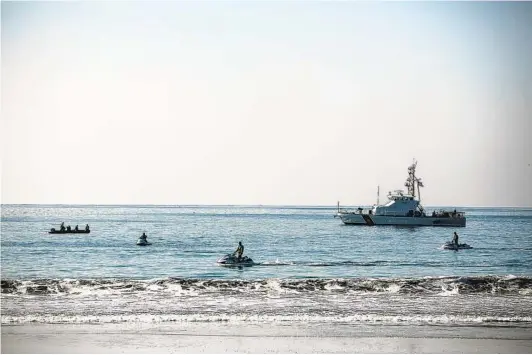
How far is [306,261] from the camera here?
31.3m

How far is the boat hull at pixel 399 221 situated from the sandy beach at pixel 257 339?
4544 cm

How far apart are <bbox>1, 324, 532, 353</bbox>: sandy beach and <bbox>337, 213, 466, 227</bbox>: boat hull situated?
149ft

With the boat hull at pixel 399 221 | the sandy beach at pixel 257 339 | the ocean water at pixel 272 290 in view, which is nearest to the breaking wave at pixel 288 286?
the ocean water at pixel 272 290

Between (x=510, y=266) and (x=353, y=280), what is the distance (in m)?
13.6

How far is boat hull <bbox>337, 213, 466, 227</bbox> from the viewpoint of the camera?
58719 millimetres

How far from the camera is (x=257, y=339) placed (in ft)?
42.4

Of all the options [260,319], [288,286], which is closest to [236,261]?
[288,286]

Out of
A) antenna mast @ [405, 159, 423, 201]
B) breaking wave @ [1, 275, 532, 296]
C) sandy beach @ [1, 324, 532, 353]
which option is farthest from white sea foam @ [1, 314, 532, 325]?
antenna mast @ [405, 159, 423, 201]

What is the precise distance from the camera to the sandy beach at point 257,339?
1211cm

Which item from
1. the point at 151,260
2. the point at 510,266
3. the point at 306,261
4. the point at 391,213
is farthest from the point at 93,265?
the point at 391,213

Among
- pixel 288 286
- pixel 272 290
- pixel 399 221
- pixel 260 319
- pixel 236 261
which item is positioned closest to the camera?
pixel 260 319

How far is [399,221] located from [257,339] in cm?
4765

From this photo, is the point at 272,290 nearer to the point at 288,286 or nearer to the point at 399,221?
the point at 288,286

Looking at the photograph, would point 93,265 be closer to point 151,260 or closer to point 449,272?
point 151,260
